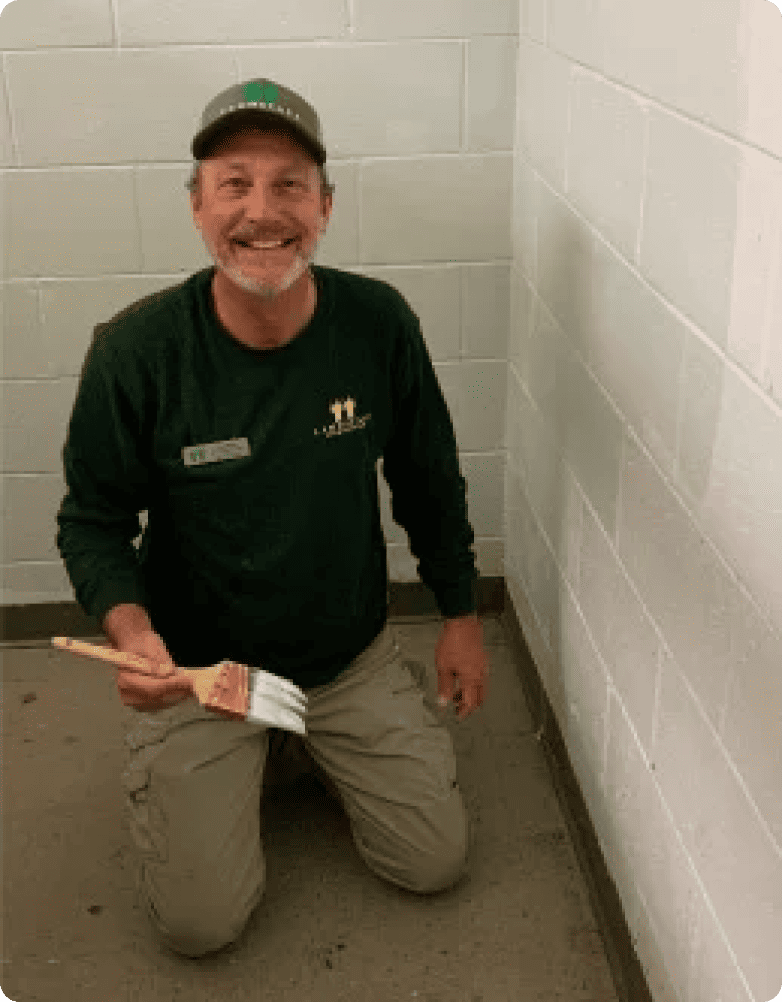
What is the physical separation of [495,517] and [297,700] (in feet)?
3.24

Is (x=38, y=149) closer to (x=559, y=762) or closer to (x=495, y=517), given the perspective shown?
(x=495, y=517)

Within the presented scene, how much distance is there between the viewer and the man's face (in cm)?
147

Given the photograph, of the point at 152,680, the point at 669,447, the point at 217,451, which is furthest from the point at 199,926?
the point at 669,447

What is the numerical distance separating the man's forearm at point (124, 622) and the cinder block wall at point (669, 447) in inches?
26.6

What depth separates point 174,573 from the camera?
1712 millimetres

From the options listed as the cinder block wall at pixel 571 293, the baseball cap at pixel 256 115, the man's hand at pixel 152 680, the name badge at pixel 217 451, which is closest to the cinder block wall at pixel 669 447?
the cinder block wall at pixel 571 293

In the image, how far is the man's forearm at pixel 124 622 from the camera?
1.59 metres

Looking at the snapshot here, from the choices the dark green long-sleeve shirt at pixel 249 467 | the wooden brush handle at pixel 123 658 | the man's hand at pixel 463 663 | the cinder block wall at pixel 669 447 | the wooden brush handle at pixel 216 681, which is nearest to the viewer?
the cinder block wall at pixel 669 447

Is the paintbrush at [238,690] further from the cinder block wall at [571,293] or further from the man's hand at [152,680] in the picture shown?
→ the cinder block wall at [571,293]

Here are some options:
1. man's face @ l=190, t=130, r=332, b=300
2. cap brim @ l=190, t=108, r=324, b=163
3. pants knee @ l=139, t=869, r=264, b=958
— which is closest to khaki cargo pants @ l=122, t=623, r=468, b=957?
pants knee @ l=139, t=869, r=264, b=958

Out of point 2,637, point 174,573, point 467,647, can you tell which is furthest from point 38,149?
point 467,647

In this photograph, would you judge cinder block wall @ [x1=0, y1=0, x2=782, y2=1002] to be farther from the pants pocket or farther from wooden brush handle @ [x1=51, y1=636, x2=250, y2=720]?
the pants pocket

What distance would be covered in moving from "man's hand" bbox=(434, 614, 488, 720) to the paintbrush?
15.6 inches

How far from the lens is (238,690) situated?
4.78 ft
